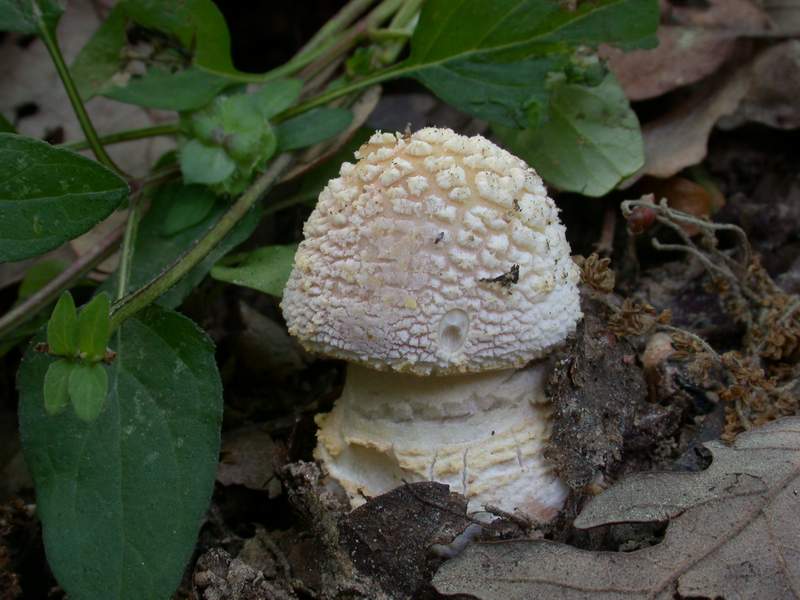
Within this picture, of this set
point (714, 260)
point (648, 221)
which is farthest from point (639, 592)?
point (714, 260)

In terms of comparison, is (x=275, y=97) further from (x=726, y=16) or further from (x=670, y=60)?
(x=726, y=16)

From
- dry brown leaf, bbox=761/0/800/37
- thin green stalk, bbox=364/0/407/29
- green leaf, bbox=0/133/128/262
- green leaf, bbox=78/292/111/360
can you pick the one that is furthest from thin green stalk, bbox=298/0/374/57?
dry brown leaf, bbox=761/0/800/37

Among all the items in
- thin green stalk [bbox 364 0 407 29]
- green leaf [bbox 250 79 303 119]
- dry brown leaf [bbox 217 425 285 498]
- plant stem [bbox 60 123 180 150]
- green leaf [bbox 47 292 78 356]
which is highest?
thin green stalk [bbox 364 0 407 29]

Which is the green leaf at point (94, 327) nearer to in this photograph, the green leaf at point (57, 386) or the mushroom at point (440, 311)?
the green leaf at point (57, 386)

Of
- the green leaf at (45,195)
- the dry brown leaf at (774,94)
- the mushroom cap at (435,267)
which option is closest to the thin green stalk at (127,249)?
the green leaf at (45,195)

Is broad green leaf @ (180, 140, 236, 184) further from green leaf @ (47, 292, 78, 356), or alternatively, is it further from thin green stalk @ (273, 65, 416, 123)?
green leaf @ (47, 292, 78, 356)

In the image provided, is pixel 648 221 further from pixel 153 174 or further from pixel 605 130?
pixel 153 174
